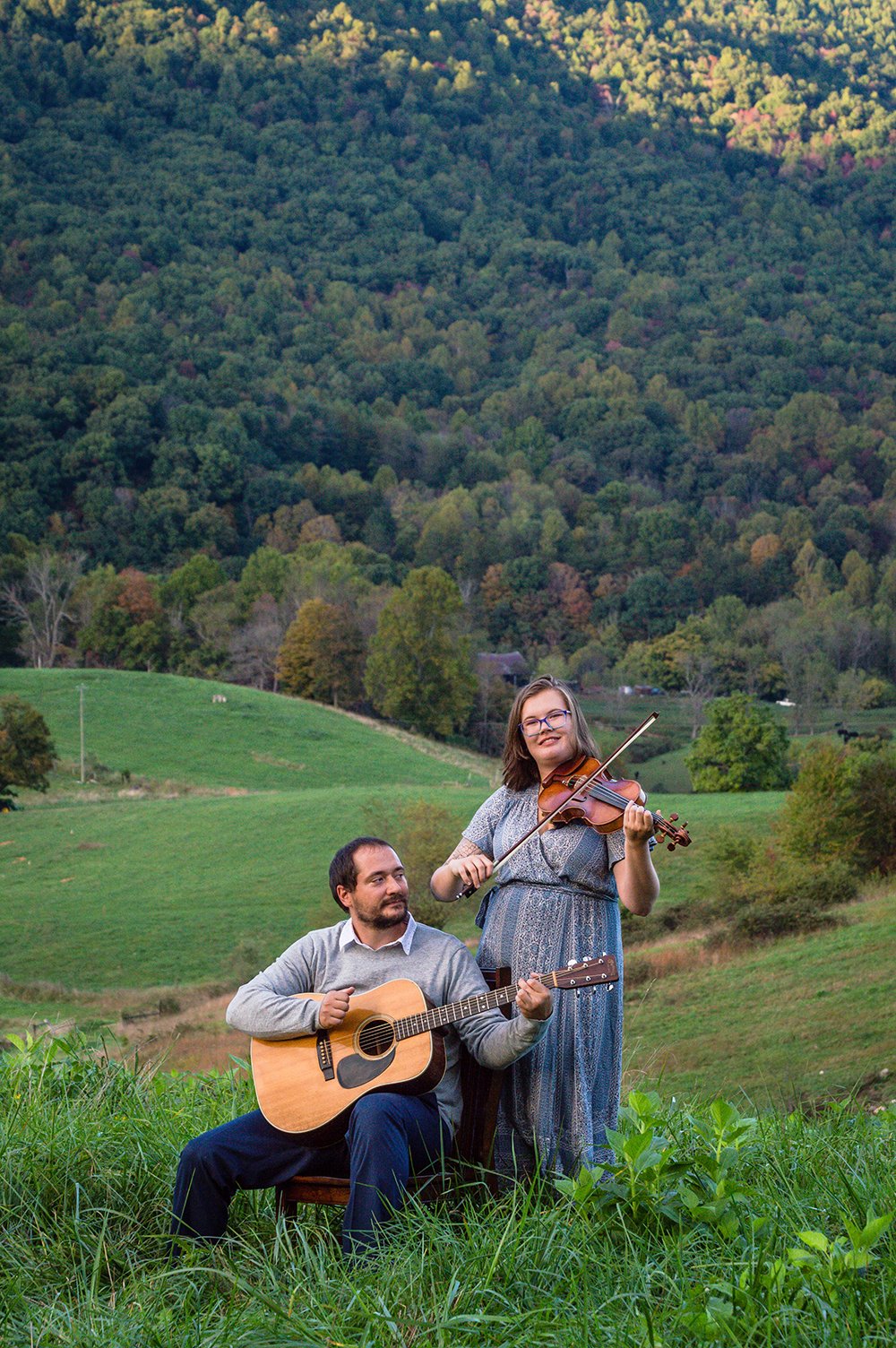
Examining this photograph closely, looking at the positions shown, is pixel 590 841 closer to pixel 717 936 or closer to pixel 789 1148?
pixel 789 1148

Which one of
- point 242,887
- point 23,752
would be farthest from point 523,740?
point 23,752

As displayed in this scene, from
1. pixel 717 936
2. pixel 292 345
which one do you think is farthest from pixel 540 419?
pixel 717 936

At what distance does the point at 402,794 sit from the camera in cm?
3650

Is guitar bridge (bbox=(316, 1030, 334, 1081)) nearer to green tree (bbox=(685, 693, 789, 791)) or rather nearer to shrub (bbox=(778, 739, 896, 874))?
shrub (bbox=(778, 739, 896, 874))

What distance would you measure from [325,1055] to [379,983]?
0.82 ft

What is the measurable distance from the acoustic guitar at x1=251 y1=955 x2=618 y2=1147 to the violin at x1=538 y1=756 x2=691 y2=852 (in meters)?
0.48

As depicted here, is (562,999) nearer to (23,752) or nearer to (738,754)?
(23,752)

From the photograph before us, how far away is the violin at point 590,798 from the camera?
359 centimetres

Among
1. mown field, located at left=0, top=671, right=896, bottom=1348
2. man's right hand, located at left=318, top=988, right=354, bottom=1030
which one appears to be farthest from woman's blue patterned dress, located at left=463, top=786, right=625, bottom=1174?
man's right hand, located at left=318, top=988, right=354, bottom=1030

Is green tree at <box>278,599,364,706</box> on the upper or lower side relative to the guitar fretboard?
upper

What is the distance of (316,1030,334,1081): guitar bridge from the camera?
348 cm

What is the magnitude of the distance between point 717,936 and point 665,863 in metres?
6.87

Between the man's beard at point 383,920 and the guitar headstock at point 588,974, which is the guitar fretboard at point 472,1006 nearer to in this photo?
the guitar headstock at point 588,974

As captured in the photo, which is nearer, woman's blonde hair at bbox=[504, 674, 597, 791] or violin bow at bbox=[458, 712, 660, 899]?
violin bow at bbox=[458, 712, 660, 899]
